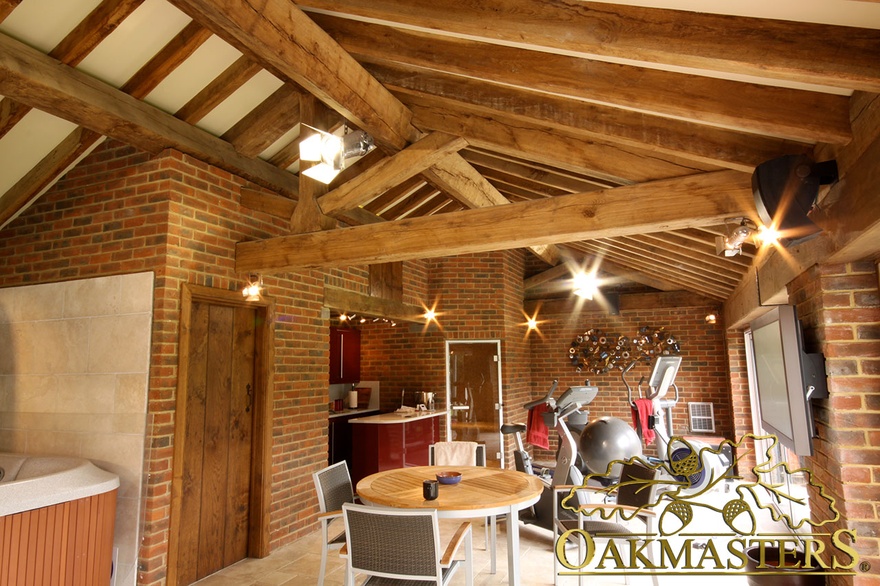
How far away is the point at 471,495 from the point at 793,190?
233cm

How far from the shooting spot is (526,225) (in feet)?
11.0

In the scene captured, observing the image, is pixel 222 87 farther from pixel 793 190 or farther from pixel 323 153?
pixel 793 190

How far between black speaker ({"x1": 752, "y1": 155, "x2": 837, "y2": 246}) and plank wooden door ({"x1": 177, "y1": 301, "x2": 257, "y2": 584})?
3.75 metres

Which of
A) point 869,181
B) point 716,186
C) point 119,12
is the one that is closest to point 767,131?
point 869,181

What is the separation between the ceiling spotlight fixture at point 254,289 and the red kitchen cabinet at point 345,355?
10.4 feet

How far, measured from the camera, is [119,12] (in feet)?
9.89

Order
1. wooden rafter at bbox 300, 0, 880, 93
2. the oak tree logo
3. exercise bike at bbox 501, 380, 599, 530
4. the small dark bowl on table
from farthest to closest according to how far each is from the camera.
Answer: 1. exercise bike at bbox 501, 380, 599, 530
2. the small dark bowl on table
3. wooden rafter at bbox 300, 0, 880, 93
4. the oak tree logo

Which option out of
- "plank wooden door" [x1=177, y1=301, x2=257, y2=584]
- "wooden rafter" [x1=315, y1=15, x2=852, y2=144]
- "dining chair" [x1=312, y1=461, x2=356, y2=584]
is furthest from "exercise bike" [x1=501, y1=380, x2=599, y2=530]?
"wooden rafter" [x1=315, y1=15, x2=852, y2=144]

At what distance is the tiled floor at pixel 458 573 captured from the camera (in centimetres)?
378

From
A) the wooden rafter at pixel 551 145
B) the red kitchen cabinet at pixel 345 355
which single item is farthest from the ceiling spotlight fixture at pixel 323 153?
the red kitchen cabinet at pixel 345 355

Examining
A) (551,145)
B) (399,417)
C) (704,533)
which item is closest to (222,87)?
(551,145)

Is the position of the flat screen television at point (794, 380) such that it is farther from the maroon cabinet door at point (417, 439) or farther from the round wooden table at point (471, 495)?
the maroon cabinet door at point (417, 439)

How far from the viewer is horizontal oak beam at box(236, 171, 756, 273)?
9.68ft

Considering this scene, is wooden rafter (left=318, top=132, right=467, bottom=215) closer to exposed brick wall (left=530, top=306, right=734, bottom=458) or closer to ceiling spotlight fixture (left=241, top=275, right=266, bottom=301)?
ceiling spotlight fixture (left=241, top=275, right=266, bottom=301)
